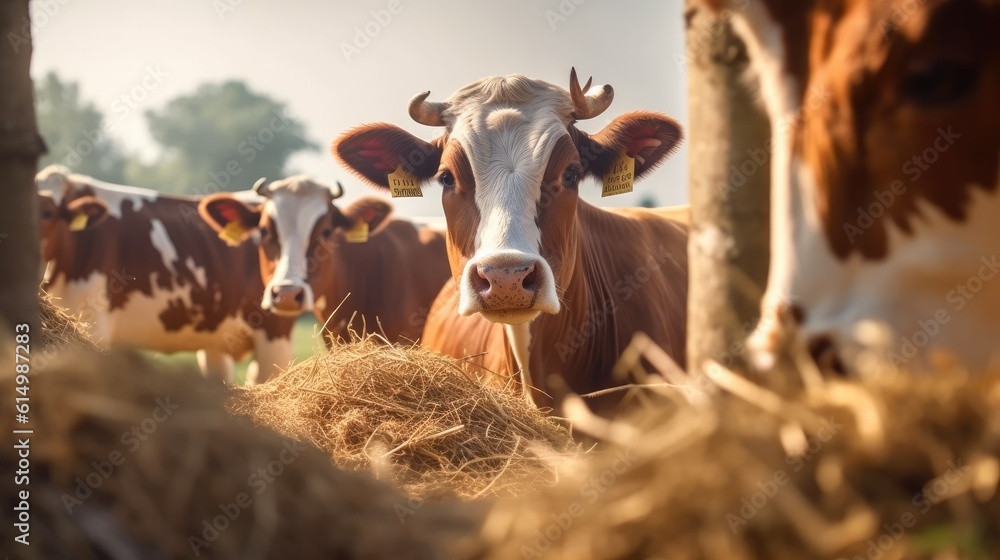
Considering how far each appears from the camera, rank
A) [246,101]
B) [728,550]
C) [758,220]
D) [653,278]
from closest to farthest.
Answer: [728,550]
[758,220]
[653,278]
[246,101]

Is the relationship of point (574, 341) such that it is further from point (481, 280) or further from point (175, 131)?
point (175, 131)

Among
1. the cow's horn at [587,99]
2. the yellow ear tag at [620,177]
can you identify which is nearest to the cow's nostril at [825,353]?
the cow's horn at [587,99]

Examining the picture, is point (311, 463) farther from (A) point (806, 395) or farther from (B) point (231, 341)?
(B) point (231, 341)

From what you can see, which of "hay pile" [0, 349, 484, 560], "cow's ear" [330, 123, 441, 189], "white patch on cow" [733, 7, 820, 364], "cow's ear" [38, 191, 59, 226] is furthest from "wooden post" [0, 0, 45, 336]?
"cow's ear" [38, 191, 59, 226]

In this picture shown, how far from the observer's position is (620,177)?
15.1 feet

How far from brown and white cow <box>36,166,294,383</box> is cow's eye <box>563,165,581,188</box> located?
542 cm

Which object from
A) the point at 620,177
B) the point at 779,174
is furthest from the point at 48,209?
the point at 779,174

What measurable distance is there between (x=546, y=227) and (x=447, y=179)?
0.64 m

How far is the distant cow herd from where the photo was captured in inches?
66.4

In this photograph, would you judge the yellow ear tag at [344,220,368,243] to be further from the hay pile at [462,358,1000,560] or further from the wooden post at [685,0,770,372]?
the hay pile at [462,358,1000,560]

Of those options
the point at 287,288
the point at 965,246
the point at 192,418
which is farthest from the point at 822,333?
the point at 287,288

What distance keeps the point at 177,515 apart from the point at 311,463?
265 millimetres

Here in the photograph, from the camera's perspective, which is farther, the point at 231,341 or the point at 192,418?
the point at 231,341

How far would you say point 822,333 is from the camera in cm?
169
